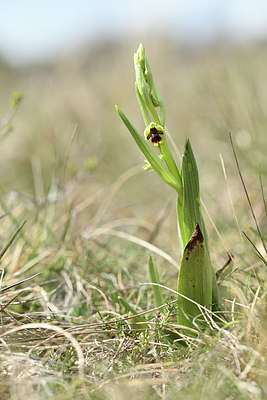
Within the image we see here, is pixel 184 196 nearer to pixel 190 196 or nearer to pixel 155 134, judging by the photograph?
pixel 190 196

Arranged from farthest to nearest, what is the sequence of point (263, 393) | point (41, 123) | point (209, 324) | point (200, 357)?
point (41, 123) → point (209, 324) → point (200, 357) → point (263, 393)

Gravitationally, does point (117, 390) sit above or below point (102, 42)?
below

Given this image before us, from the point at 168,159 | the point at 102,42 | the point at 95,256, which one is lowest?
the point at 95,256

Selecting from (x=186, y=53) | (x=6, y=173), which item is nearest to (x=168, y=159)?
(x=6, y=173)

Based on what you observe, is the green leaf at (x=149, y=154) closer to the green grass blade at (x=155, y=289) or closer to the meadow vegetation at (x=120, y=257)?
the meadow vegetation at (x=120, y=257)

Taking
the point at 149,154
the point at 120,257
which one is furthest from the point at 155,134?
the point at 120,257

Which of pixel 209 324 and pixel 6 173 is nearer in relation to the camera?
pixel 209 324

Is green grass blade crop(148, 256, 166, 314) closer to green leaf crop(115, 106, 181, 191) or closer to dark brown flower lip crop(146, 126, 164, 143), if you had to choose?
green leaf crop(115, 106, 181, 191)

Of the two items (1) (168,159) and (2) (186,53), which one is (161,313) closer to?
(1) (168,159)
